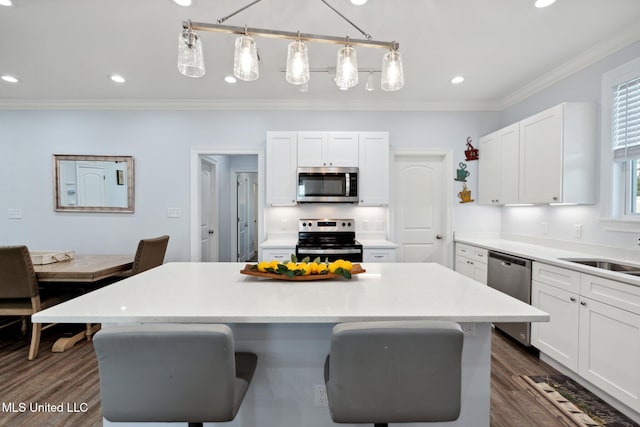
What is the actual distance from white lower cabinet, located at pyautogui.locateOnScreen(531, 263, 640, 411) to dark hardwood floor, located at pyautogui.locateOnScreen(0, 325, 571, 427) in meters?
0.33

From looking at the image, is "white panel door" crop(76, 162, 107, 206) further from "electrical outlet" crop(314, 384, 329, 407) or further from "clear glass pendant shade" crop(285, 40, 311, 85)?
"electrical outlet" crop(314, 384, 329, 407)

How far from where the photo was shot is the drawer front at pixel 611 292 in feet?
5.73

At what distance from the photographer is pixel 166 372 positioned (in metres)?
0.96

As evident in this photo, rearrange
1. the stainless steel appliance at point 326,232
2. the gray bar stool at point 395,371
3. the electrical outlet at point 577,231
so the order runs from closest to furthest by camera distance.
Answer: the gray bar stool at point 395,371
the electrical outlet at point 577,231
the stainless steel appliance at point 326,232

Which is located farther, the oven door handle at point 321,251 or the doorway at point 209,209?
the doorway at point 209,209

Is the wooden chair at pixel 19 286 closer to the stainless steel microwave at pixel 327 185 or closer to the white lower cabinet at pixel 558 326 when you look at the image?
the stainless steel microwave at pixel 327 185

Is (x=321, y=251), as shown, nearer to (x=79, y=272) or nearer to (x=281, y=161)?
(x=281, y=161)

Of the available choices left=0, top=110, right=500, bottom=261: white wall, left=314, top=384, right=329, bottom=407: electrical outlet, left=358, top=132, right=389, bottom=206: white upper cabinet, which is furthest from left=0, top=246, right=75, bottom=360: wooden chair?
left=358, top=132, right=389, bottom=206: white upper cabinet

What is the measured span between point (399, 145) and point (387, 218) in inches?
38.6

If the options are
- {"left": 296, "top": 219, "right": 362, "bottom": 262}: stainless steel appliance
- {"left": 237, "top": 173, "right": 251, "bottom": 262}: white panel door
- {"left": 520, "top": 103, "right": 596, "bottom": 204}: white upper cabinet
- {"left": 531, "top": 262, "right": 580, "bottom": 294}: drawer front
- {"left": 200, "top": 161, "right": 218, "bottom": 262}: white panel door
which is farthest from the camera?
{"left": 237, "top": 173, "right": 251, "bottom": 262}: white panel door

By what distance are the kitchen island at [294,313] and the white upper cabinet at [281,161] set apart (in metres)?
2.03

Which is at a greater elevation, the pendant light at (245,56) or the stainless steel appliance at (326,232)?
the pendant light at (245,56)

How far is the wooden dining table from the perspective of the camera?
2629 mm

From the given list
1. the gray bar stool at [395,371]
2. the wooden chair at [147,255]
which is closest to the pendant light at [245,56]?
the gray bar stool at [395,371]
